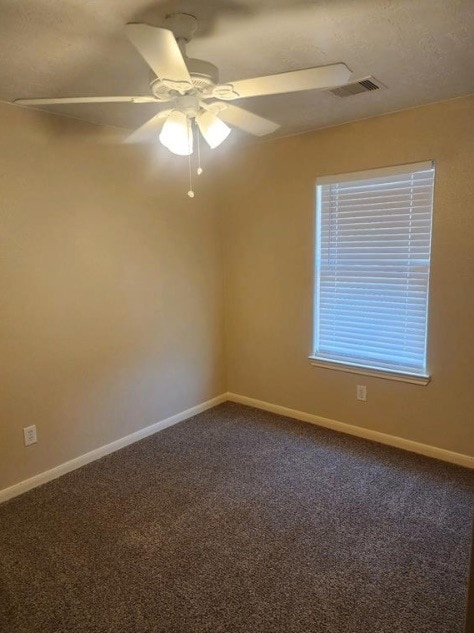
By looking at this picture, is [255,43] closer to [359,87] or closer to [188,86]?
[188,86]

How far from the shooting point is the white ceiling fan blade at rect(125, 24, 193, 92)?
4.01ft

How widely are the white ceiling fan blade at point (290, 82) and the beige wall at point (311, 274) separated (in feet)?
4.67

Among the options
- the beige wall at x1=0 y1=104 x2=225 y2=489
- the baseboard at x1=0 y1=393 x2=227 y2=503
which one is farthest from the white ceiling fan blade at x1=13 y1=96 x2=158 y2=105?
the baseboard at x1=0 y1=393 x2=227 y2=503

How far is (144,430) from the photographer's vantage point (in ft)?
10.9

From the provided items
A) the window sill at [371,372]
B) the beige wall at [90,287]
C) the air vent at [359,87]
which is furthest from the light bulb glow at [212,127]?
the window sill at [371,372]

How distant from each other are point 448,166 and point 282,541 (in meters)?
2.43

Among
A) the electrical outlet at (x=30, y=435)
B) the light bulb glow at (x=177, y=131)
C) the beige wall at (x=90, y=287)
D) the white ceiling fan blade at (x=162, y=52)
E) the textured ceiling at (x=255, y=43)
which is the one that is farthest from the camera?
the electrical outlet at (x=30, y=435)

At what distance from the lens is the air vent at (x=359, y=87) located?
222 cm

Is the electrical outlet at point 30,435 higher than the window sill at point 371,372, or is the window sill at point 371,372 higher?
the window sill at point 371,372

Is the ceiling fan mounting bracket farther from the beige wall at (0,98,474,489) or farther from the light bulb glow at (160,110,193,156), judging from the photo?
the beige wall at (0,98,474,489)

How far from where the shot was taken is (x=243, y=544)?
6.84 feet

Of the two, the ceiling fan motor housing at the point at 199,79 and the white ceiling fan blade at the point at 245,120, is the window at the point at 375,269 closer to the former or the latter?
the white ceiling fan blade at the point at 245,120

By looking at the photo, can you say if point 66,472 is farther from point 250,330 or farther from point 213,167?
point 213,167

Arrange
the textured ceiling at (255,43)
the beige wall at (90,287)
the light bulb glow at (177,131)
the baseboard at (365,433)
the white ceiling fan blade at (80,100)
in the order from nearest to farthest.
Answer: the textured ceiling at (255,43), the white ceiling fan blade at (80,100), the light bulb glow at (177,131), the beige wall at (90,287), the baseboard at (365,433)
